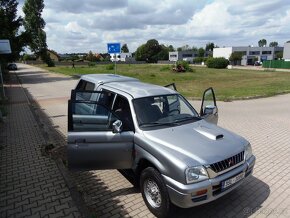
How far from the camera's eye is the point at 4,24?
88.3 feet

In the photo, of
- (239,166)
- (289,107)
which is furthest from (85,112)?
(289,107)

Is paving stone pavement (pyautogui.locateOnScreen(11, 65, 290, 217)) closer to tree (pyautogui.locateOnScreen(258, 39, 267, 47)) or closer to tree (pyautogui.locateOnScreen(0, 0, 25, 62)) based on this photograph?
tree (pyautogui.locateOnScreen(0, 0, 25, 62))

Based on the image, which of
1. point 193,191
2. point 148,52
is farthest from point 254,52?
point 193,191

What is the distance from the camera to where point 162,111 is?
4750 millimetres

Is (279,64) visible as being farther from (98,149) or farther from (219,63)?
(98,149)

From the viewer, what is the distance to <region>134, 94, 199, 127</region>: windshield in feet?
14.5

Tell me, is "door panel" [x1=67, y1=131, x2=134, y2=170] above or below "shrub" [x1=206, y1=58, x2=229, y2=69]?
below

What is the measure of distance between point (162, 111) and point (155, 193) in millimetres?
1490

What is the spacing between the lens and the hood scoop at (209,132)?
410 cm

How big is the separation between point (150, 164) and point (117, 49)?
12148 millimetres

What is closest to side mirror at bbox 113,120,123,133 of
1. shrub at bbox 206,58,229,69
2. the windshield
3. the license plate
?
the windshield

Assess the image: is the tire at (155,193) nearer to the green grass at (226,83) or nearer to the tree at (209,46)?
the green grass at (226,83)

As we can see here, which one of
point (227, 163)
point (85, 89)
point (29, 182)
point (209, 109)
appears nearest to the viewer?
point (227, 163)

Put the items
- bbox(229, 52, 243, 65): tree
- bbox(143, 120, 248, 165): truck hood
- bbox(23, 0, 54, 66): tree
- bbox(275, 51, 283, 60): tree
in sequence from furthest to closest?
1. bbox(275, 51, 283, 60): tree
2. bbox(229, 52, 243, 65): tree
3. bbox(23, 0, 54, 66): tree
4. bbox(143, 120, 248, 165): truck hood
